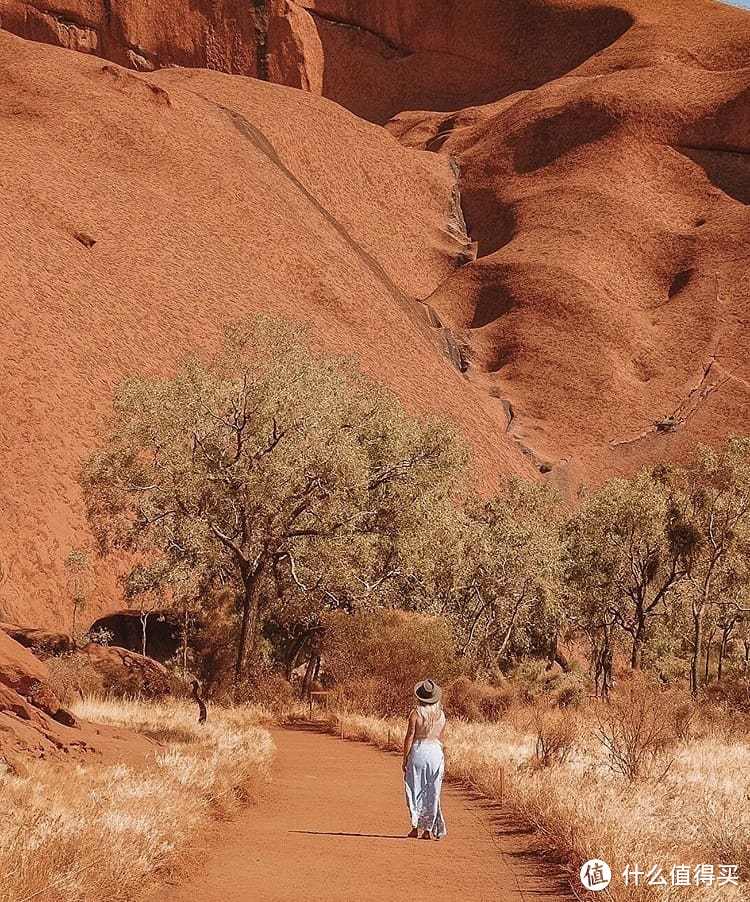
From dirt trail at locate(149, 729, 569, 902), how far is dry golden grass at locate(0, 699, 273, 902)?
30cm

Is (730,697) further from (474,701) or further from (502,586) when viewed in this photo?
(502,586)

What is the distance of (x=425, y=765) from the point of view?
29.6ft

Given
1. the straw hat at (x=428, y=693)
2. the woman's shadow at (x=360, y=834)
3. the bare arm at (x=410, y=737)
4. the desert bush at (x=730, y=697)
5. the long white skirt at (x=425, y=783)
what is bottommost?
the desert bush at (x=730, y=697)

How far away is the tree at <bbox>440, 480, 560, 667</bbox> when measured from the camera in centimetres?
3284

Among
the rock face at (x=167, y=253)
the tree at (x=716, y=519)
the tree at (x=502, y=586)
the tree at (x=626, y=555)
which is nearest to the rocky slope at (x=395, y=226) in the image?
the rock face at (x=167, y=253)

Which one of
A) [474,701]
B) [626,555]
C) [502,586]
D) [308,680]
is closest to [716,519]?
[626,555]

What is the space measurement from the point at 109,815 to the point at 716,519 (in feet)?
82.8

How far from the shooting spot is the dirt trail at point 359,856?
7238 millimetres

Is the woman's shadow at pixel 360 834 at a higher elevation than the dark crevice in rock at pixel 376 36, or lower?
lower

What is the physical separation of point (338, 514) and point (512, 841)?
13925 millimetres

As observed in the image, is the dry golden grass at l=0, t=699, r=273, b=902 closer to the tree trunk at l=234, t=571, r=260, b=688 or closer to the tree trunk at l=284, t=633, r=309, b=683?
the tree trunk at l=234, t=571, r=260, b=688

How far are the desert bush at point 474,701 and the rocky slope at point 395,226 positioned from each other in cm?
1876

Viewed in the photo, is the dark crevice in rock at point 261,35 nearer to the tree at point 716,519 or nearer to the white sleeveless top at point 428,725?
the tree at point 716,519

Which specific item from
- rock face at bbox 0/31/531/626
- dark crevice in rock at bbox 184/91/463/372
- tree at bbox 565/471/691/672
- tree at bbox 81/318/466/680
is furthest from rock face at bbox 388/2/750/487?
tree at bbox 81/318/466/680
